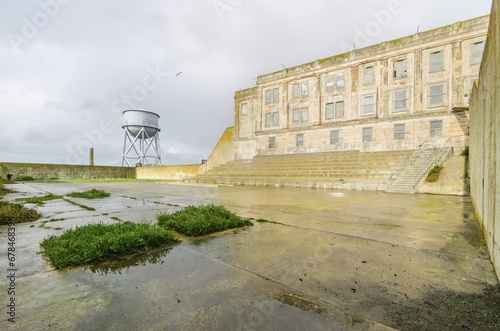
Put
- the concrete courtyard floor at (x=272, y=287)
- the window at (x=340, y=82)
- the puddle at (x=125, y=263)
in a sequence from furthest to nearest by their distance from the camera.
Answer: the window at (x=340, y=82), the puddle at (x=125, y=263), the concrete courtyard floor at (x=272, y=287)

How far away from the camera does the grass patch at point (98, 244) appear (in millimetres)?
2543

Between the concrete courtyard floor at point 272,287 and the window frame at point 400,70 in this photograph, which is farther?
the window frame at point 400,70

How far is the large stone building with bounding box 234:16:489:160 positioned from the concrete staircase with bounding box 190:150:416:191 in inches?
69.0

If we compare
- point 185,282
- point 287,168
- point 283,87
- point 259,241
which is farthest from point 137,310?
point 283,87

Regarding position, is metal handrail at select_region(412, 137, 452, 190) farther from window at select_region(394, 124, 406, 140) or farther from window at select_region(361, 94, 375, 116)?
window at select_region(361, 94, 375, 116)

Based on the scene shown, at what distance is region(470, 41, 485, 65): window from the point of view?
15.8m

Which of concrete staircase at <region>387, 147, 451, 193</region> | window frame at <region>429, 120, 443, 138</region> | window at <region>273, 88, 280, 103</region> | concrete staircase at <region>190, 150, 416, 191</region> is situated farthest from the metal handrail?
window at <region>273, 88, 280, 103</region>

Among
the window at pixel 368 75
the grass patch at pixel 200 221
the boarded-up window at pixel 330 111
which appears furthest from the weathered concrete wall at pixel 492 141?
the boarded-up window at pixel 330 111

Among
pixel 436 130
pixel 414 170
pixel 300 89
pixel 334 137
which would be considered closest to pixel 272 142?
pixel 300 89

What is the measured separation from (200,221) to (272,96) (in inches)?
918

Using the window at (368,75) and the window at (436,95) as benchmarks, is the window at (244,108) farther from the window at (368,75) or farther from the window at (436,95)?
the window at (436,95)

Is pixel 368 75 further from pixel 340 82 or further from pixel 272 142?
pixel 272 142

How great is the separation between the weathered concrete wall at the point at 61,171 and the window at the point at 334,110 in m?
25.5

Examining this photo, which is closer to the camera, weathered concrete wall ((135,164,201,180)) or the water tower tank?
weathered concrete wall ((135,164,201,180))
